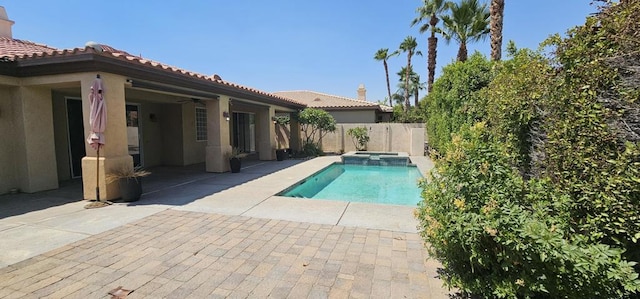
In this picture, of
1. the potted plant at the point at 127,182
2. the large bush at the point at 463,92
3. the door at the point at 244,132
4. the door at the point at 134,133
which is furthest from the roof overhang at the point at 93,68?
the door at the point at 244,132

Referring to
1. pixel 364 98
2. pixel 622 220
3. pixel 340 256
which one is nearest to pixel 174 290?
pixel 340 256

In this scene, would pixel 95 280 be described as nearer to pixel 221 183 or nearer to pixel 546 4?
pixel 221 183

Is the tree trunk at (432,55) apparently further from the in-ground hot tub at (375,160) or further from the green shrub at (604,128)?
the green shrub at (604,128)

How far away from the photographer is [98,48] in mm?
6406

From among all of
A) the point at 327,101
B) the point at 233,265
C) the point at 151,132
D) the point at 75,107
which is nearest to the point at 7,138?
the point at 75,107

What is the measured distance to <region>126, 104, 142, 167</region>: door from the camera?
467 inches

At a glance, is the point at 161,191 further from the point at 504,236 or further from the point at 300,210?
the point at 504,236

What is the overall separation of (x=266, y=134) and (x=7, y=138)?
10094 millimetres

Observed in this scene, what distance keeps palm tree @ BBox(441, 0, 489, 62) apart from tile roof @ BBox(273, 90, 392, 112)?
9.44m

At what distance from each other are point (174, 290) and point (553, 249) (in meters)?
3.70

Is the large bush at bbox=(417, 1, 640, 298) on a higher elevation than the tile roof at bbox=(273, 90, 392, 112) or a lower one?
lower

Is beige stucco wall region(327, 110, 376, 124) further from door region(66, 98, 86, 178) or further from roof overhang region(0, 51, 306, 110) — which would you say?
door region(66, 98, 86, 178)

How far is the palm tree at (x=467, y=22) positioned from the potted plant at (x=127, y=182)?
17.4 m

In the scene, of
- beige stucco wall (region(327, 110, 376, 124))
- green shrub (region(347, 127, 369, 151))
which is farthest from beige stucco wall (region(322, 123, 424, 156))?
beige stucco wall (region(327, 110, 376, 124))
